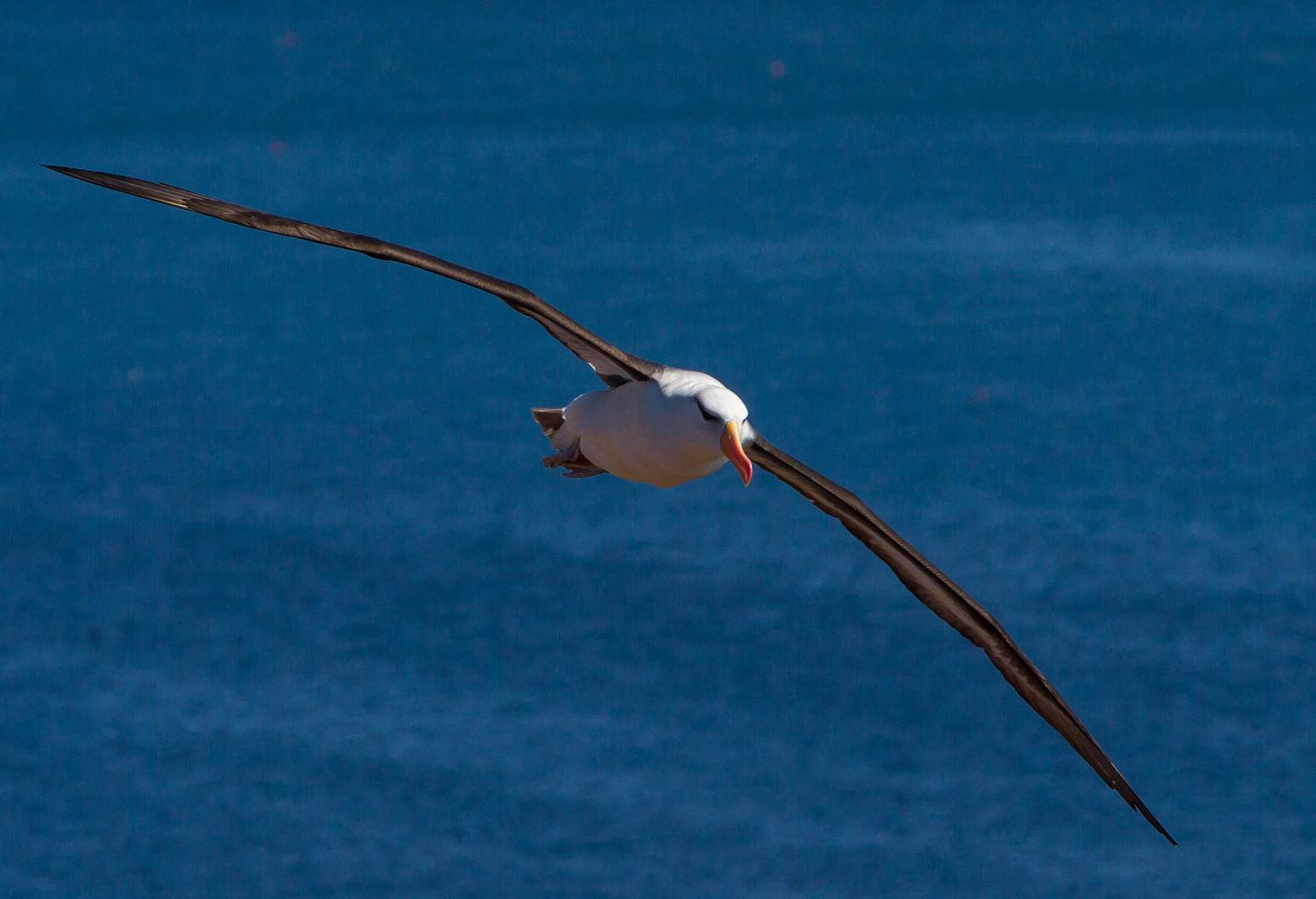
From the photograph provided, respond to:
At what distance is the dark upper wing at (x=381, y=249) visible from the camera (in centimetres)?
1523

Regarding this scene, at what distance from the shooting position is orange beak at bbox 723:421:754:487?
49.3 feet

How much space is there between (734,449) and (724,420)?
0.24m

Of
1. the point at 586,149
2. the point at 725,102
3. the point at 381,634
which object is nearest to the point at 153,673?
the point at 381,634

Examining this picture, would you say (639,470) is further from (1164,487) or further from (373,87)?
(373,87)

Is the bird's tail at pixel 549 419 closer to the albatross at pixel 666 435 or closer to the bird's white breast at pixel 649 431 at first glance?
the albatross at pixel 666 435

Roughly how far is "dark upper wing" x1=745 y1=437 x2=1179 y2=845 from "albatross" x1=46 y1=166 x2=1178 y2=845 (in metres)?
0.02

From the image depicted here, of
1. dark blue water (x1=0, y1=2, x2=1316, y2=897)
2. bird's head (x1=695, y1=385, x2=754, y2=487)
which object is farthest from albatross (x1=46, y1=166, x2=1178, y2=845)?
dark blue water (x1=0, y1=2, x2=1316, y2=897)

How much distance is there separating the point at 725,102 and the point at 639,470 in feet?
107

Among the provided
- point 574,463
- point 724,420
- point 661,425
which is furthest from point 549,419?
point 724,420

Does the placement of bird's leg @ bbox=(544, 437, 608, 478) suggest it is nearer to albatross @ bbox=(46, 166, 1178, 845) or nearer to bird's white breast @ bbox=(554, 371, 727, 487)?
albatross @ bbox=(46, 166, 1178, 845)

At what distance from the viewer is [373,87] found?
158 ft

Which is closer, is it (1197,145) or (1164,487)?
(1164,487)

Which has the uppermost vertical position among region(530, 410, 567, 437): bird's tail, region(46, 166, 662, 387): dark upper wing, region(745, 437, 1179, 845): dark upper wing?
region(46, 166, 662, 387): dark upper wing

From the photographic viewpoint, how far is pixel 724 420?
15.3 metres
